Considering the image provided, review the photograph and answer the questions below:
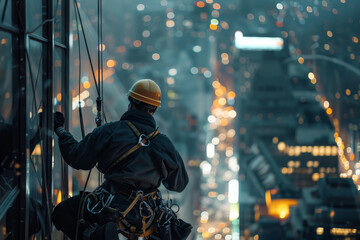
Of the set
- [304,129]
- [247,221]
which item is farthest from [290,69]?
[247,221]

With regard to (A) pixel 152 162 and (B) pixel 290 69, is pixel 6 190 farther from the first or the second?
(B) pixel 290 69

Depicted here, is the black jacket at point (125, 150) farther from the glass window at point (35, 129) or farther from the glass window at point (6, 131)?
the glass window at point (6, 131)

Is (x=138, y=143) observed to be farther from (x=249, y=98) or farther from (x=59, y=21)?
(x=249, y=98)

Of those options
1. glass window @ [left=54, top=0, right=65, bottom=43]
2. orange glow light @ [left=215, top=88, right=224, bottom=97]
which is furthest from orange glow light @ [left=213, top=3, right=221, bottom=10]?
glass window @ [left=54, top=0, right=65, bottom=43]

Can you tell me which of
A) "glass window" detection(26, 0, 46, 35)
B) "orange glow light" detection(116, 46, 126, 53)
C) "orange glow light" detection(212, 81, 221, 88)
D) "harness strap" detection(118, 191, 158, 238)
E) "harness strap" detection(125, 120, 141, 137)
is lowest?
"harness strap" detection(118, 191, 158, 238)

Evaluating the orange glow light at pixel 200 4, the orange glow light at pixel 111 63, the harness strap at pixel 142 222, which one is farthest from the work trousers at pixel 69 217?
the orange glow light at pixel 200 4

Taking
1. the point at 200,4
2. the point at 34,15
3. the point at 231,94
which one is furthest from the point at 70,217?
the point at 231,94

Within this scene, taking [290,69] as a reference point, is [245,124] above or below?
below

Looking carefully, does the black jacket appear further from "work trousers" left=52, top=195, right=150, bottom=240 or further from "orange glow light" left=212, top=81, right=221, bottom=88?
"orange glow light" left=212, top=81, right=221, bottom=88
